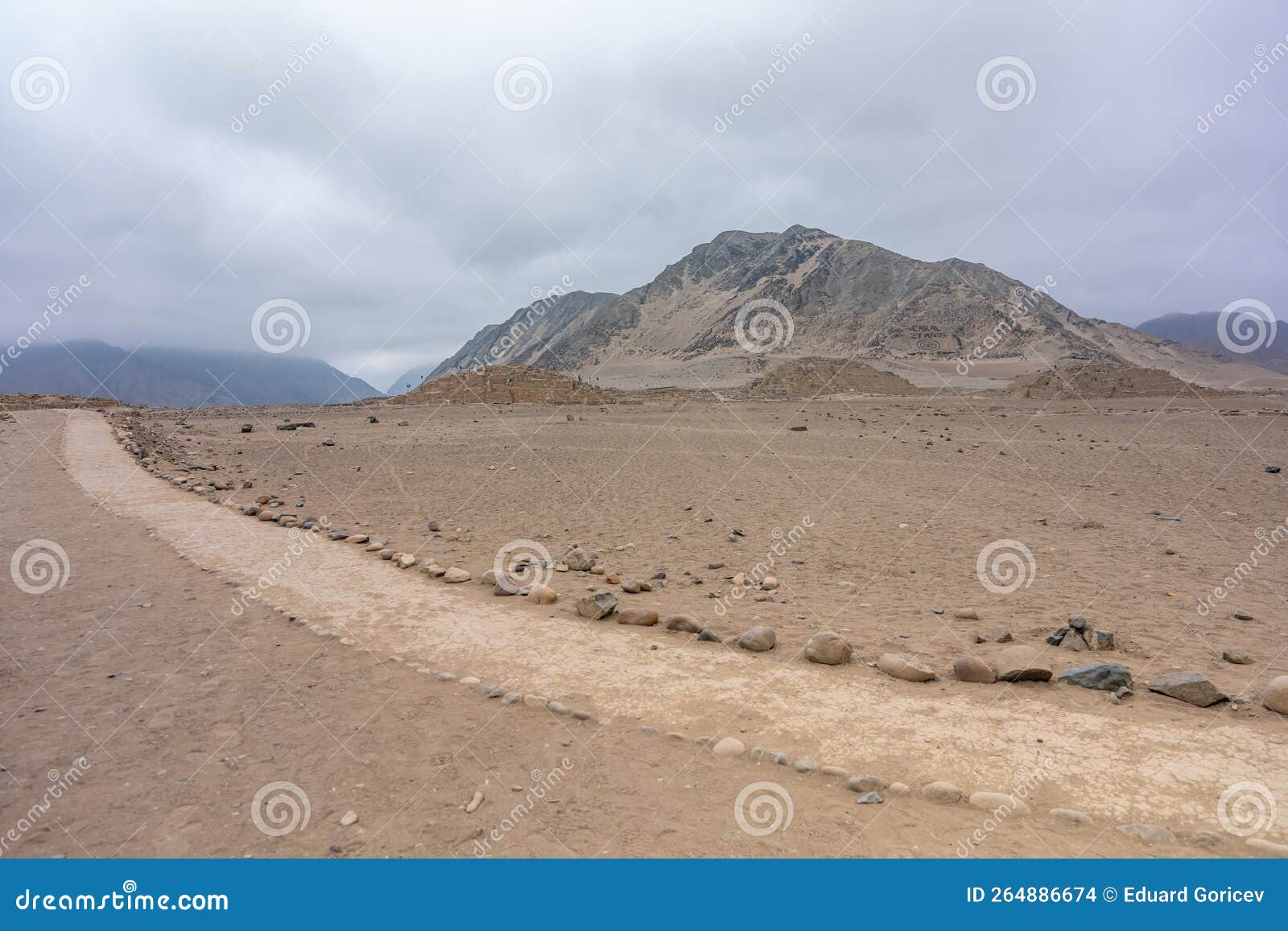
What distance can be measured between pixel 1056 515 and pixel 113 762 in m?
13.9

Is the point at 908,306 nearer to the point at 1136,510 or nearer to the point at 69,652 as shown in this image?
the point at 1136,510

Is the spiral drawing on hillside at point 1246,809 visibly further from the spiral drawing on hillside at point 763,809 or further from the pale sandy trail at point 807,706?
the spiral drawing on hillside at point 763,809

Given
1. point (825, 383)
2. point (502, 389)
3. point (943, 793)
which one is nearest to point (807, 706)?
point (943, 793)

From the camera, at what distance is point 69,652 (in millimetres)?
6117

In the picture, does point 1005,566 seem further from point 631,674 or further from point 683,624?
point 631,674

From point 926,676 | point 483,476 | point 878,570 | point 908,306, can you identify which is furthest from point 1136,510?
point 908,306

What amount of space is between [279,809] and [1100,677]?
6.37m

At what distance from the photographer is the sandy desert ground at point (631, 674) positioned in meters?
3.73

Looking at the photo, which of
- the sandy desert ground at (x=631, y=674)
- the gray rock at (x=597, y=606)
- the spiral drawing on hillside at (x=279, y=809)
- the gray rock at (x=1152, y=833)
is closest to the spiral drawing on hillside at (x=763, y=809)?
the sandy desert ground at (x=631, y=674)

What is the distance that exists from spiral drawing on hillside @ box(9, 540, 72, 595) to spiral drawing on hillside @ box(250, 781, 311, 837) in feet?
20.9

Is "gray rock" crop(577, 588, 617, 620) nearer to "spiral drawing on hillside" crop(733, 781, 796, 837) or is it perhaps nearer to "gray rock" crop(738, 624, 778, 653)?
"gray rock" crop(738, 624, 778, 653)

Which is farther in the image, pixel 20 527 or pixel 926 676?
pixel 20 527

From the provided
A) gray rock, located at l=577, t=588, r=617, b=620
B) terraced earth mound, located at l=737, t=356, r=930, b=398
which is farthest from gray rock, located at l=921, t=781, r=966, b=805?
terraced earth mound, located at l=737, t=356, r=930, b=398

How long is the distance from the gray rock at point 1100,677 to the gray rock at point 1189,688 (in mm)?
212
